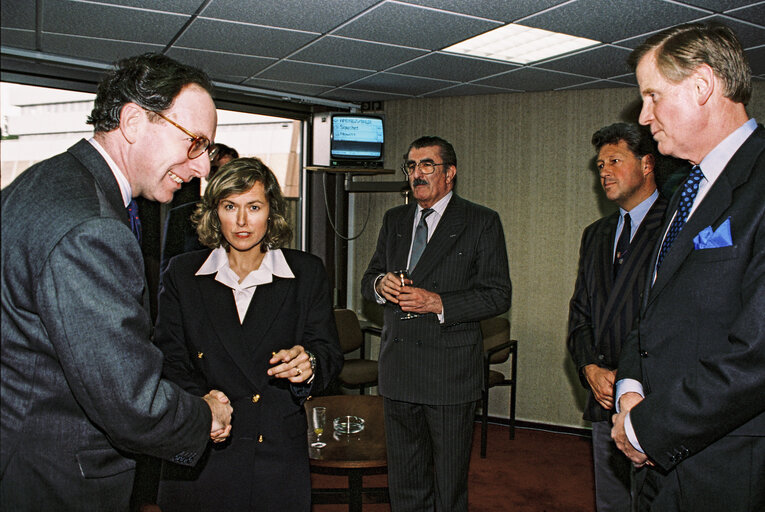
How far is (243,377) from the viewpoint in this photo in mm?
1958

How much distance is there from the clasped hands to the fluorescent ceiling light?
1814 millimetres

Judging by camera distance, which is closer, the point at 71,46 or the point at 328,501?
the point at 328,501

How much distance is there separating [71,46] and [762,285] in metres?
4.18

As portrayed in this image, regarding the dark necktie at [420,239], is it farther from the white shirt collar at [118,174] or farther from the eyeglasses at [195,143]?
the white shirt collar at [118,174]

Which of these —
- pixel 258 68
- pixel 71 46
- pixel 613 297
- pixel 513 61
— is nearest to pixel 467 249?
pixel 613 297

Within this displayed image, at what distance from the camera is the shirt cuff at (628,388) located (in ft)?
5.53

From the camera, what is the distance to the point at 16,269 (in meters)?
1.09

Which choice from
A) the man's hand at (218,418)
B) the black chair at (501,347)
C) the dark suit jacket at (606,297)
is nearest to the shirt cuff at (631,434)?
the dark suit jacket at (606,297)

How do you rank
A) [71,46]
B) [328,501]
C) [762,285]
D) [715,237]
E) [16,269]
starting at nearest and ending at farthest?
[16,269] < [762,285] < [715,237] < [328,501] < [71,46]

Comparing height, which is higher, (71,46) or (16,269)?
(71,46)

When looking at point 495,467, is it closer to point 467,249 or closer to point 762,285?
point 467,249

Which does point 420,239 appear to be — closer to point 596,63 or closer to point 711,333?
point 711,333

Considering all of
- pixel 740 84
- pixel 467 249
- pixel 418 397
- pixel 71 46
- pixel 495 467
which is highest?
pixel 71 46

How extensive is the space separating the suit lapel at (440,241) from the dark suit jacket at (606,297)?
2.05 ft
